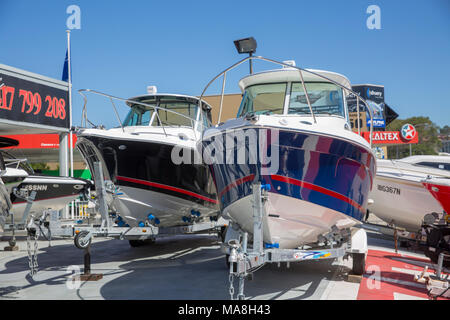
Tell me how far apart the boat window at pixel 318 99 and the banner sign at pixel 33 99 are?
825cm

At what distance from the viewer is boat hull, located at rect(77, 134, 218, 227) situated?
631cm

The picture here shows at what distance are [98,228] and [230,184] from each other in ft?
7.46

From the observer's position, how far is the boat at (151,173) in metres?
6.29

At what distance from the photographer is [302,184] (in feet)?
14.5

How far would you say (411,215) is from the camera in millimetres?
8008

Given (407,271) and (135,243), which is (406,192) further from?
(135,243)

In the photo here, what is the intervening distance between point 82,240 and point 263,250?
2.75m

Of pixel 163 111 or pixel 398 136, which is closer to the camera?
pixel 163 111

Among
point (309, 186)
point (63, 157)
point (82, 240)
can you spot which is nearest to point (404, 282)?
point (309, 186)

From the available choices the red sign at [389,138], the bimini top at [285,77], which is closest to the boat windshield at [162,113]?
the bimini top at [285,77]

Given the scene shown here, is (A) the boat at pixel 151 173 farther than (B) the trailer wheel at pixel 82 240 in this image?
Yes

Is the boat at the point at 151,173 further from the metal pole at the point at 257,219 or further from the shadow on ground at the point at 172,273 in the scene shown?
the metal pole at the point at 257,219
